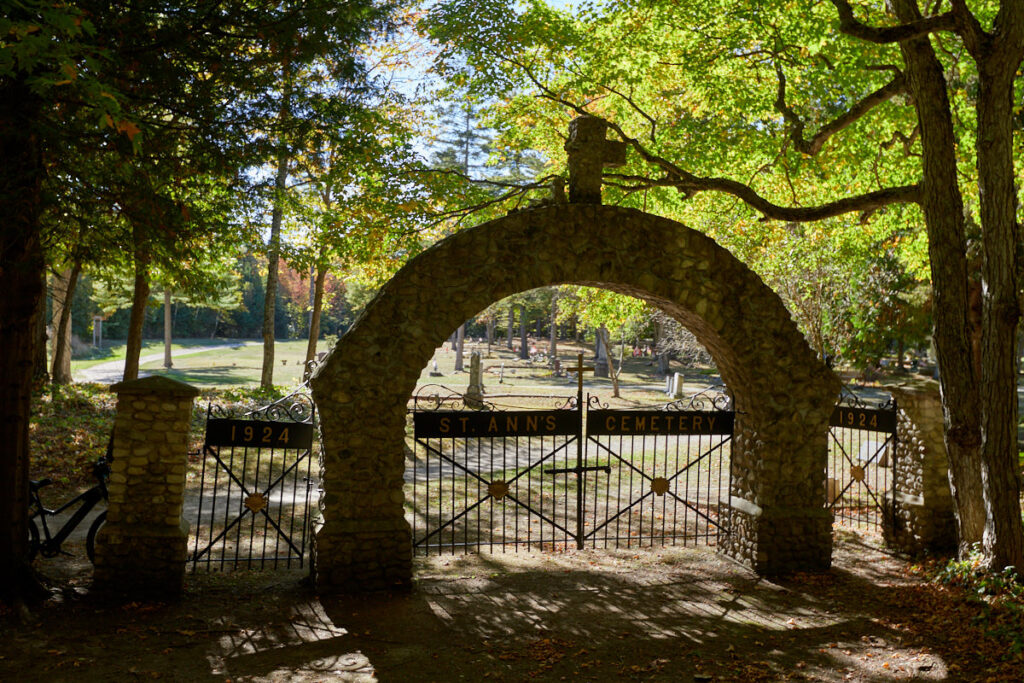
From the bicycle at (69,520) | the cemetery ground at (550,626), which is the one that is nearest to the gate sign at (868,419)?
the cemetery ground at (550,626)

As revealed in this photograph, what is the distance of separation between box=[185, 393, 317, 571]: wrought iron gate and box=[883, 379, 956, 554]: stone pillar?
7.37 meters

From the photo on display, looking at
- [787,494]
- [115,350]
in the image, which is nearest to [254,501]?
[787,494]

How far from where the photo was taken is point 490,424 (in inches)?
323

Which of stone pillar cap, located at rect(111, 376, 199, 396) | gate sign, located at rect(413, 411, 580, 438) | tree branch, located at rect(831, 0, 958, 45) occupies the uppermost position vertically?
tree branch, located at rect(831, 0, 958, 45)

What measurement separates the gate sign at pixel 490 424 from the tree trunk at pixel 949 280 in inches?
162

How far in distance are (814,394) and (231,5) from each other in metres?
7.80

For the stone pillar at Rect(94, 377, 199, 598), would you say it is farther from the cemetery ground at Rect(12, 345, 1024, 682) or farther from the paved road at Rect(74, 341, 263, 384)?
the paved road at Rect(74, 341, 263, 384)

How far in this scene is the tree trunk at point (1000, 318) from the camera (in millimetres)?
7422

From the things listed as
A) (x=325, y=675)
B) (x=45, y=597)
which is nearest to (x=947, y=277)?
(x=325, y=675)

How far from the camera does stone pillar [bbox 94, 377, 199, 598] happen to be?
6.89 meters

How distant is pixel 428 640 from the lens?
6535 millimetres

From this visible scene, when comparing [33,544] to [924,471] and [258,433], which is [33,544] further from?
[924,471]

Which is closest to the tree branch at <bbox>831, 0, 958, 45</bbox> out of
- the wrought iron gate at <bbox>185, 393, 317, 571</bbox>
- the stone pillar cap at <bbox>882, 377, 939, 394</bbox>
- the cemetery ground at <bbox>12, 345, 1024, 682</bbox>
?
the stone pillar cap at <bbox>882, 377, 939, 394</bbox>

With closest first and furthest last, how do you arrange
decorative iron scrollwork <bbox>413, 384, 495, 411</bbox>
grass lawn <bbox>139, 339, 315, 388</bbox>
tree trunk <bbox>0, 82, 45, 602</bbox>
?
tree trunk <bbox>0, 82, 45, 602</bbox> < decorative iron scrollwork <bbox>413, 384, 495, 411</bbox> < grass lawn <bbox>139, 339, 315, 388</bbox>
